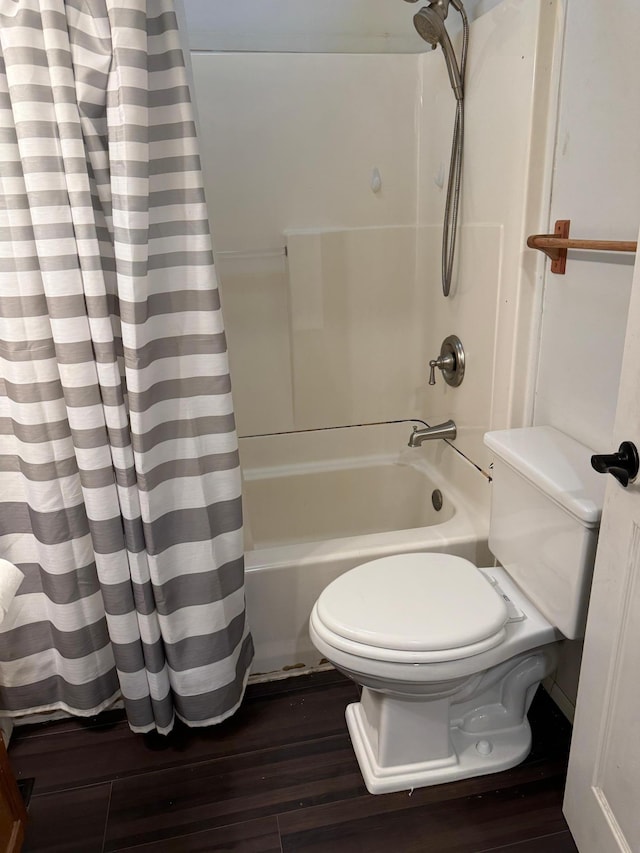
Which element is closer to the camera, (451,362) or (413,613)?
(413,613)

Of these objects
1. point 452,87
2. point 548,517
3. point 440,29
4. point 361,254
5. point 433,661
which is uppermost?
point 440,29

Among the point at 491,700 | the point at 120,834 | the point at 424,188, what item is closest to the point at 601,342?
the point at 491,700

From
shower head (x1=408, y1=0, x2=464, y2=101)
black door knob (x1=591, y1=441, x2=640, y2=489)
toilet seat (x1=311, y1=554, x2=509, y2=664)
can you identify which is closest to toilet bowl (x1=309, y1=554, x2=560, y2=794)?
toilet seat (x1=311, y1=554, x2=509, y2=664)

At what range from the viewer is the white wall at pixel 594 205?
1.23 meters

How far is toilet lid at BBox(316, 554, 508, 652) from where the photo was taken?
4.28ft

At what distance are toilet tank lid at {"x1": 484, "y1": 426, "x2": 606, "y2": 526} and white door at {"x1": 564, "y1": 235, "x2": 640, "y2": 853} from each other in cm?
12

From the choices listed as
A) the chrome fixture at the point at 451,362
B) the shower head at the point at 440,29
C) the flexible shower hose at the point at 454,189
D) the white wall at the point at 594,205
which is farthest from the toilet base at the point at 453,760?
the shower head at the point at 440,29

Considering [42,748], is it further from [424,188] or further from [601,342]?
[424,188]

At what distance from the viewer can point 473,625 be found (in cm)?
133

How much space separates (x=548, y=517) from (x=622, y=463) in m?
0.37

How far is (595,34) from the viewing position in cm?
129

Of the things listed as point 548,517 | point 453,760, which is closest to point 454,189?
point 548,517

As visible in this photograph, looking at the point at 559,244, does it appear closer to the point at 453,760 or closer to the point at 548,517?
the point at 548,517

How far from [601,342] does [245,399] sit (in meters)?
1.34
